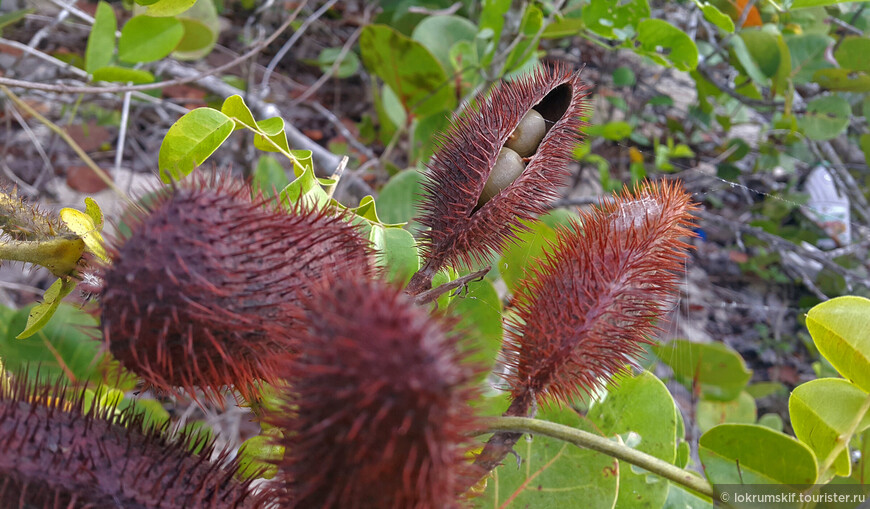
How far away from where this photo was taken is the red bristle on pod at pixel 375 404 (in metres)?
0.59

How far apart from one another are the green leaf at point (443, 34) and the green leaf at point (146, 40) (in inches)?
39.8

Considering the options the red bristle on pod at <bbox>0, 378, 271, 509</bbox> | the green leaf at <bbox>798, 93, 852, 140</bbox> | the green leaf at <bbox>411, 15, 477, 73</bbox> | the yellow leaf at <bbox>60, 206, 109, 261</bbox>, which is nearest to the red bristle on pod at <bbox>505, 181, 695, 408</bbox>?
Result: the red bristle on pod at <bbox>0, 378, 271, 509</bbox>

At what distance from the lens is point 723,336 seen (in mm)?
3842

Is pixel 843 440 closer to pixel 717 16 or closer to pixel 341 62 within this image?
pixel 717 16

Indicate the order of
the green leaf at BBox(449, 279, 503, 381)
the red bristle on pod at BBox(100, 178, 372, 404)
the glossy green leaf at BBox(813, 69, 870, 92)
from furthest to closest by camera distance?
the glossy green leaf at BBox(813, 69, 870, 92)
the green leaf at BBox(449, 279, 503, 381)
the red bristle on pod at BBox(100, 178, 372, 404)

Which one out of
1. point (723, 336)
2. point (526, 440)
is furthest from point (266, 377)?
point (723, 336)

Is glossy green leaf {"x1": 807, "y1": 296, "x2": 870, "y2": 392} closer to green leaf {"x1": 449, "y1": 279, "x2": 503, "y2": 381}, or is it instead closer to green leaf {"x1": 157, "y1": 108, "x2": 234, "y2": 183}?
green leaf {"x1": 449, "y1": 279, "x2": 503, "y2": 381}

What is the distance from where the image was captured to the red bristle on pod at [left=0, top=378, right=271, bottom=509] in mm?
770

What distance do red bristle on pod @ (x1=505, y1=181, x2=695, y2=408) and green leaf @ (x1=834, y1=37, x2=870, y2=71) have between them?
2.00 metres

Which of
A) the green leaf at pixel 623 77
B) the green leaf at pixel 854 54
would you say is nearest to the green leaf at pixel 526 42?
the green leaf at pixel 854 54

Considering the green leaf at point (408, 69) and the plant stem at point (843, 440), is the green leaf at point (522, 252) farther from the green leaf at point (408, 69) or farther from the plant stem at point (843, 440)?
the green leaf at point (408, 69)

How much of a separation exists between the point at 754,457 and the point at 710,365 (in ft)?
4.11

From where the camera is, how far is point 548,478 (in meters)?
1.28

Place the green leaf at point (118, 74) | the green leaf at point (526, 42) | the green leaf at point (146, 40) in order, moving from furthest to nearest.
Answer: the green leaf at point (526, 42) → the green leaf at point (146, 40) → the green leaf at point (118, 74)
